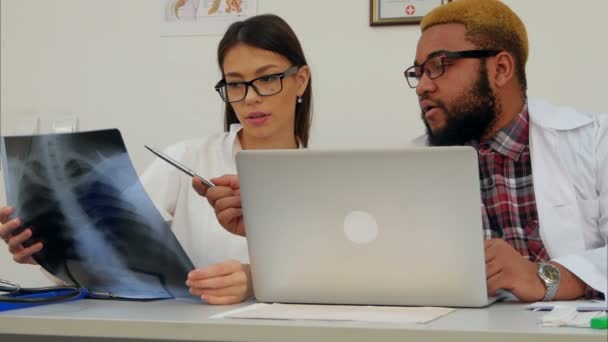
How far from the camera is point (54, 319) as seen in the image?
40.7 inches

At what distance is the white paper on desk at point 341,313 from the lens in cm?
96

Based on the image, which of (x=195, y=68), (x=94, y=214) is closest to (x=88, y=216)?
(x=94, y=214)

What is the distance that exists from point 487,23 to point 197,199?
0.80 m

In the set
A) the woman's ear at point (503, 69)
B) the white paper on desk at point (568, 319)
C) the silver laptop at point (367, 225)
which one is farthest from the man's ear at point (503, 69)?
the white paper on desk at point (568, 319)

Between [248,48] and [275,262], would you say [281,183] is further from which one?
[248,48]

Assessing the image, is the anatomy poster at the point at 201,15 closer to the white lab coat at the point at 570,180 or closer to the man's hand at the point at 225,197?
the white lab coat at the point at 570,180

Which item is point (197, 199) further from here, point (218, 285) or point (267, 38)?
point (218, 285)

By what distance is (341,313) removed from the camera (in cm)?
102

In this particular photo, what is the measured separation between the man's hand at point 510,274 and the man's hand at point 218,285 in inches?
14.7

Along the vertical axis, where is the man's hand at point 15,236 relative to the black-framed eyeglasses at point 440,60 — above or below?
below

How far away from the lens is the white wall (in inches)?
89.0

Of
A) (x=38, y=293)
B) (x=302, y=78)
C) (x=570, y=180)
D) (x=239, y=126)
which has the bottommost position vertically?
(x=38, y=293)

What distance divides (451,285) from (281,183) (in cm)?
27

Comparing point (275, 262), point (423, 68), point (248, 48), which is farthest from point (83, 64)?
point (275, 262)
